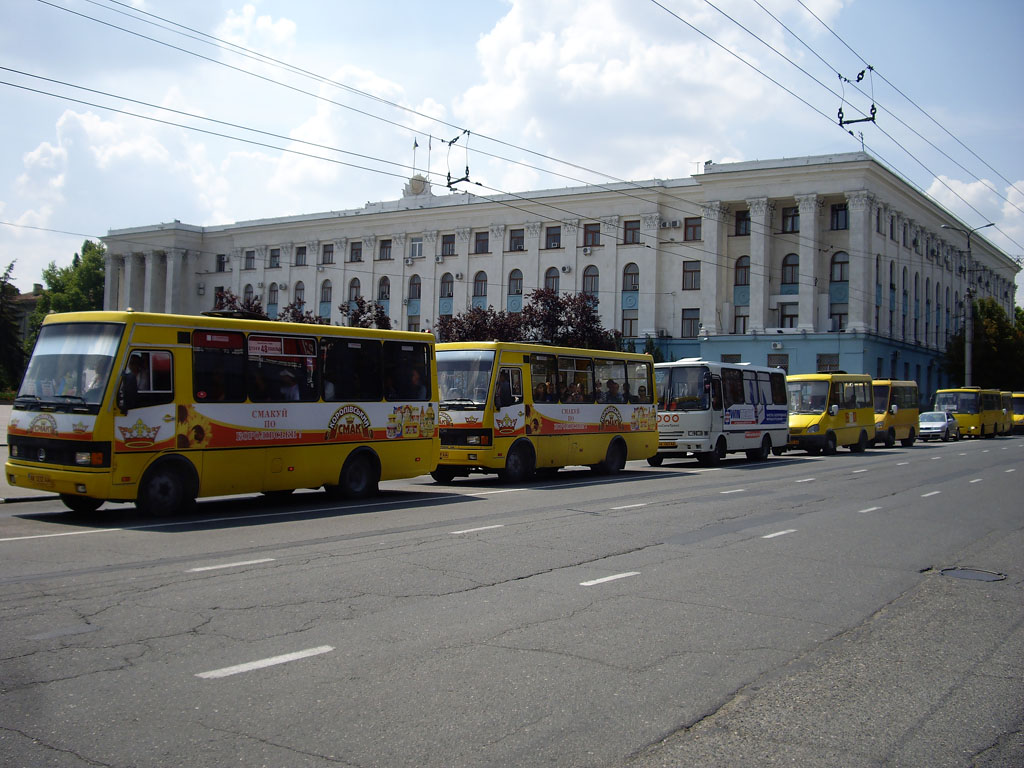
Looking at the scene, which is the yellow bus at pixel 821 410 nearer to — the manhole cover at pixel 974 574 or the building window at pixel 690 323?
the manhole cover at pixel 974 574

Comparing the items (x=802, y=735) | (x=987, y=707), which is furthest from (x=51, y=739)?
(x=987, y=707)

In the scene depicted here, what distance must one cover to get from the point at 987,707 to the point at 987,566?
5.45 meters

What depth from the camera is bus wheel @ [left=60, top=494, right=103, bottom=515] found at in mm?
12716

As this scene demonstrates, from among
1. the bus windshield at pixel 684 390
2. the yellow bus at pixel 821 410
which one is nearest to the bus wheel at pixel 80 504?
the bus windshield at pixel 684 390

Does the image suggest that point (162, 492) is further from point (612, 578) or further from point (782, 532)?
point (782, 532)

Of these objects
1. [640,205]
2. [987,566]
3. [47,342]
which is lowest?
[987,566]

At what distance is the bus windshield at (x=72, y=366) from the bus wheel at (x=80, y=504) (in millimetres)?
1347

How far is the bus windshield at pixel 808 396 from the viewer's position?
111ft

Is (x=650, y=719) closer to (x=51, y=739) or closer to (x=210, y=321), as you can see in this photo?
(x=51, y=739)

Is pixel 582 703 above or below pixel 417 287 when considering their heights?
below

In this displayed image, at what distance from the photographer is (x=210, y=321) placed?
13297 mm

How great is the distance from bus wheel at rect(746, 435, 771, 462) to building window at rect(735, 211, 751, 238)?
33572mm

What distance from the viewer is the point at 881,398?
41.4 meters

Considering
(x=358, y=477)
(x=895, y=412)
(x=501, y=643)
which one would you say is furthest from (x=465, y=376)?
(x=895, y=412)
